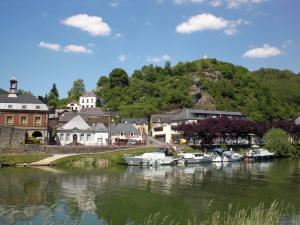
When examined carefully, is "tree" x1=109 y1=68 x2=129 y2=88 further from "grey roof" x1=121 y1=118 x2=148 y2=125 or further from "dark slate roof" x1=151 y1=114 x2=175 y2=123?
"dark slate roof" x1=151 y1=114 x2=175 y2=123

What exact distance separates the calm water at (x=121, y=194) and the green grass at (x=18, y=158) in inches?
217

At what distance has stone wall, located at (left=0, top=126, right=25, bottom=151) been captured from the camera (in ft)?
213

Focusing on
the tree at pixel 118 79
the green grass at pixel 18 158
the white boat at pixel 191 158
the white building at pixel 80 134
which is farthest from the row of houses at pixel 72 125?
the tree at pixel 118 79

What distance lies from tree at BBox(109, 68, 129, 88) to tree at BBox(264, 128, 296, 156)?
3571 inches

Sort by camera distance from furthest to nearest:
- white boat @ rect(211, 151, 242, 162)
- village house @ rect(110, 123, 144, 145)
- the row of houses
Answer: village house @ rect(110, 123, 144, 145), white boat @ rect(211, 151, 242, 162), the row of houses

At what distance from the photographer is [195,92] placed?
154250mm

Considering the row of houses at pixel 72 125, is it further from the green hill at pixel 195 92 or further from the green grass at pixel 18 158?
the green hill at pixel 195 92

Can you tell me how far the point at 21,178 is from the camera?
46.2m

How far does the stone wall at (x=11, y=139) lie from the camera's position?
6500 centimetres

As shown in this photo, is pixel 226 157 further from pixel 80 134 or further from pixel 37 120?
pixel 37 120

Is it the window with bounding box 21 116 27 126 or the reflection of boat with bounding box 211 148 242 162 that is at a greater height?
the window with bounding box 21 116 27 126

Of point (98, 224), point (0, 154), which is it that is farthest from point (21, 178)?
point (98, 224)

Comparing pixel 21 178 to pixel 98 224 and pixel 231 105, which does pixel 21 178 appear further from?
pixel 231 105

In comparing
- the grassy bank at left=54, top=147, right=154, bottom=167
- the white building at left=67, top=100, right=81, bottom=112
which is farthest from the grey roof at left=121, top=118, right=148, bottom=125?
the white building at left=67, top=100, right=81, bottom=112
